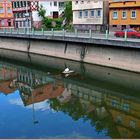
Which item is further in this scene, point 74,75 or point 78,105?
point 74,75

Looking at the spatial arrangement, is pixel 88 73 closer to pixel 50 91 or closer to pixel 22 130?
pixel 50 91

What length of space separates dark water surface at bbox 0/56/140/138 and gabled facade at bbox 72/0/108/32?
14853 millimetres

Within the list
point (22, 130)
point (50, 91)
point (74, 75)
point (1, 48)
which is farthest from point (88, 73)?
point (1, 48)

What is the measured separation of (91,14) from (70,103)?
3154cm

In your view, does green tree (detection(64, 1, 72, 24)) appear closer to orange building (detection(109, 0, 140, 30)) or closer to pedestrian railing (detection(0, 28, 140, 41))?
pedestrian railing (detection(0, 28, 140, 41))

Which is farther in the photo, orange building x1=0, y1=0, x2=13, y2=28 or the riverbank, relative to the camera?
orange building x1=0, y1=0, x2=13, y2=28

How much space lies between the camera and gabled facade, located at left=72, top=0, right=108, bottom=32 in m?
54.3

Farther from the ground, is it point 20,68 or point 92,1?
point 92,1

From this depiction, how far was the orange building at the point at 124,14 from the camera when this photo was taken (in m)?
47.7

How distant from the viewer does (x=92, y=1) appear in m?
55.1

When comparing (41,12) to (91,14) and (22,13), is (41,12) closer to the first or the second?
(22,13)

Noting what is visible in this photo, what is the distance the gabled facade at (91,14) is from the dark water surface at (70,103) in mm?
14853

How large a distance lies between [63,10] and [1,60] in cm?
2726

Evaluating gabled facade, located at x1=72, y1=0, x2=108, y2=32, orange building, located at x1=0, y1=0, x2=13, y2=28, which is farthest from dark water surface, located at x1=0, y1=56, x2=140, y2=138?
orange building, located at x1=0, y1=0, x2=13, y2=28
